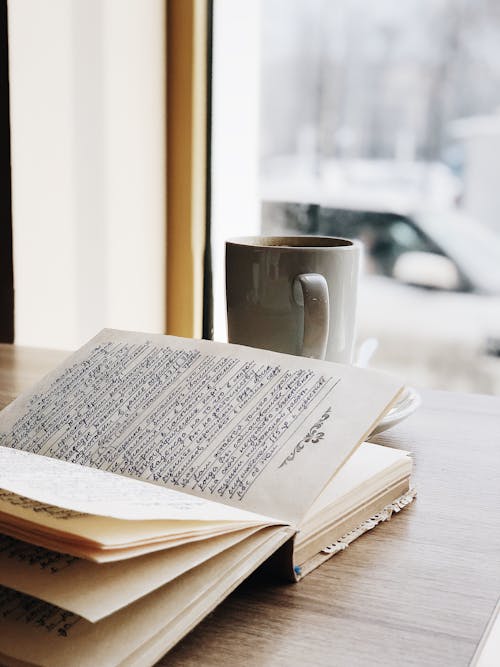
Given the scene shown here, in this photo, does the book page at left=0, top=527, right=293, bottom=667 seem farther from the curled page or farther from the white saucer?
the white saucer

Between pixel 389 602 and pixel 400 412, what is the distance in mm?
225

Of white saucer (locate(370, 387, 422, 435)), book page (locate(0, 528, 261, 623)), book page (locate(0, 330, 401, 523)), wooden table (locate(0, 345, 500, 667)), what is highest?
book page (locate(0, 330, 401, 523))

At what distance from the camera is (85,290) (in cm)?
153

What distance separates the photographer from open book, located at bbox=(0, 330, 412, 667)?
286mm

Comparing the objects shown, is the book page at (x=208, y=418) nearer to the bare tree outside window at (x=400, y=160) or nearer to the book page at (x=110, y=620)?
the book page at (x=110, y=620)

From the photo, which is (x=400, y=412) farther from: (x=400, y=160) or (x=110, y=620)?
(x=400, y=160)

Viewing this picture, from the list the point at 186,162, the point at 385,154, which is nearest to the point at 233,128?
the point at 186,162

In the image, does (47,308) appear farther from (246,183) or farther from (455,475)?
(455,475)

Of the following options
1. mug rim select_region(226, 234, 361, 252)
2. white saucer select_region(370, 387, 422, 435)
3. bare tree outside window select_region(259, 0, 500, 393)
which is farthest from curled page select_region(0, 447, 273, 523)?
bare tree outside window select_region(259, 0, 500, 393)

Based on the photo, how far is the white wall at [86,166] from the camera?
1.32 metres

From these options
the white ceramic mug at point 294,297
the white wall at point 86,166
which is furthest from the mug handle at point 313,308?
the white wall at point 86,166

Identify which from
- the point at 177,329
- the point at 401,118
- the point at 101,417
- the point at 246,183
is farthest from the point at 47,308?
the point at 401,118

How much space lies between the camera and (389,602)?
338mm

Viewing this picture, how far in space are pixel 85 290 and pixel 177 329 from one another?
43cm
